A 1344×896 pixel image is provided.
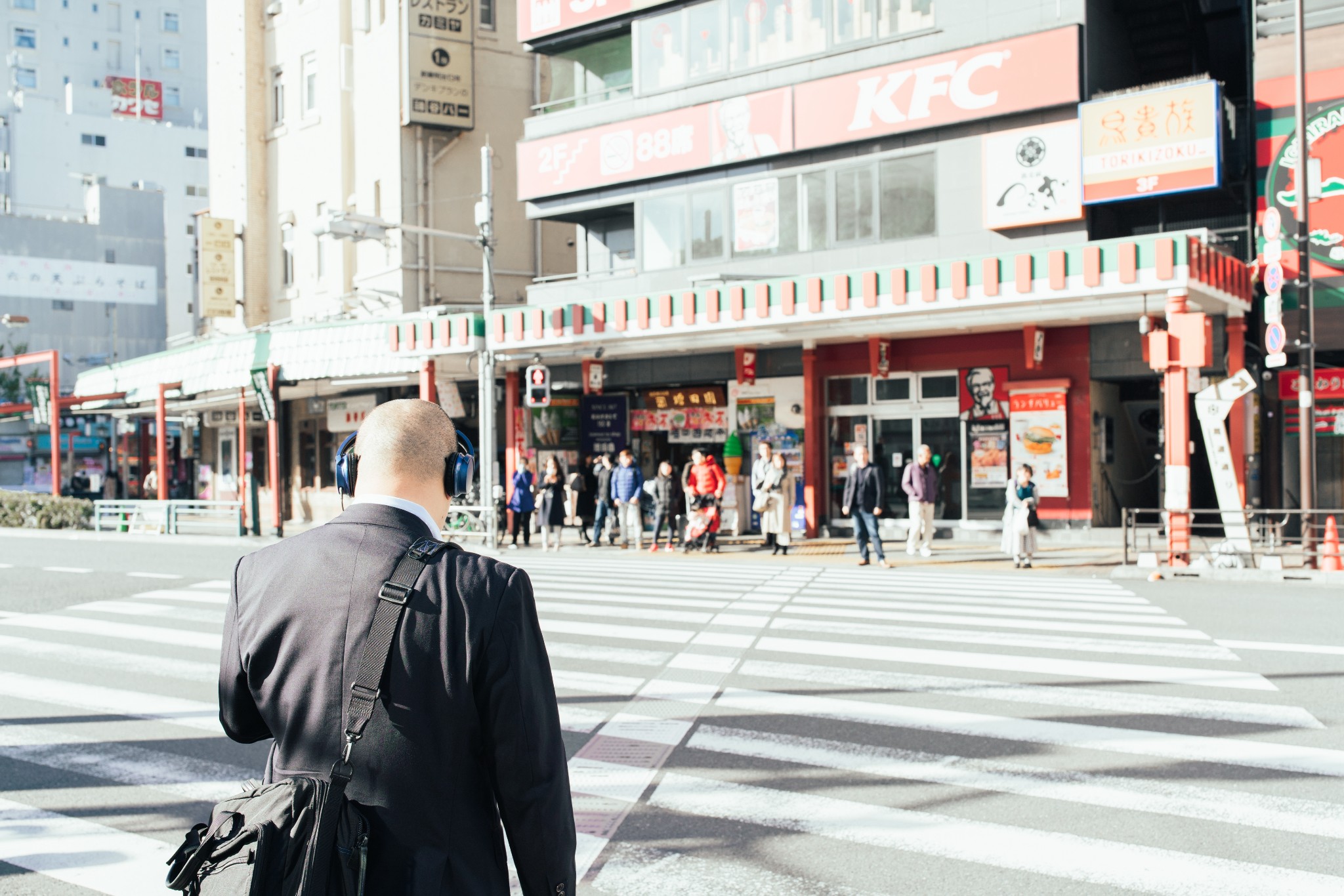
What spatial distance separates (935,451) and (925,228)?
4.32m

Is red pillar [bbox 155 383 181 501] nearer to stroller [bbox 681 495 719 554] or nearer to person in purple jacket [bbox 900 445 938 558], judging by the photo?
stroller [bbox 681 495 719 554]

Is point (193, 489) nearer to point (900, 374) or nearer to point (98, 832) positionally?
point (900, 374)

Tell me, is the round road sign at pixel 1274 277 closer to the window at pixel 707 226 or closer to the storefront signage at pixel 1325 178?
the storefront signage at pixel 1325 178

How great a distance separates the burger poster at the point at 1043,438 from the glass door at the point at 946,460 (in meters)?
1.22

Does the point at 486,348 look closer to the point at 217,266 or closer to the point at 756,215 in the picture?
the point at 756,215

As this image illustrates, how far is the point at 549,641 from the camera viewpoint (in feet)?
32.8

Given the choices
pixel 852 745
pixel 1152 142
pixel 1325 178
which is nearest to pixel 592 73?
pixel 1152 142

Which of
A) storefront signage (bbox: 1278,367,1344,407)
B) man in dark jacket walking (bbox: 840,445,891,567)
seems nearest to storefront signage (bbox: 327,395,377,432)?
man in dark jacket walking (bbox: 840,445,891,567)

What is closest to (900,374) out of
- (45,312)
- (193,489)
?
(193,489)

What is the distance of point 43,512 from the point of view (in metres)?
29.3

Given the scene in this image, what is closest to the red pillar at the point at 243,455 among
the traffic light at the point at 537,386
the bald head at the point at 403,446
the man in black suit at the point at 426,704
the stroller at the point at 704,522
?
the traffic light at the point at 537,386

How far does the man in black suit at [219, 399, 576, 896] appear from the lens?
2.23 meters

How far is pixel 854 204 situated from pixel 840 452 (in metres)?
5.03

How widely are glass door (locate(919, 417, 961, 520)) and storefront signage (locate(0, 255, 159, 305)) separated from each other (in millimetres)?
67164
